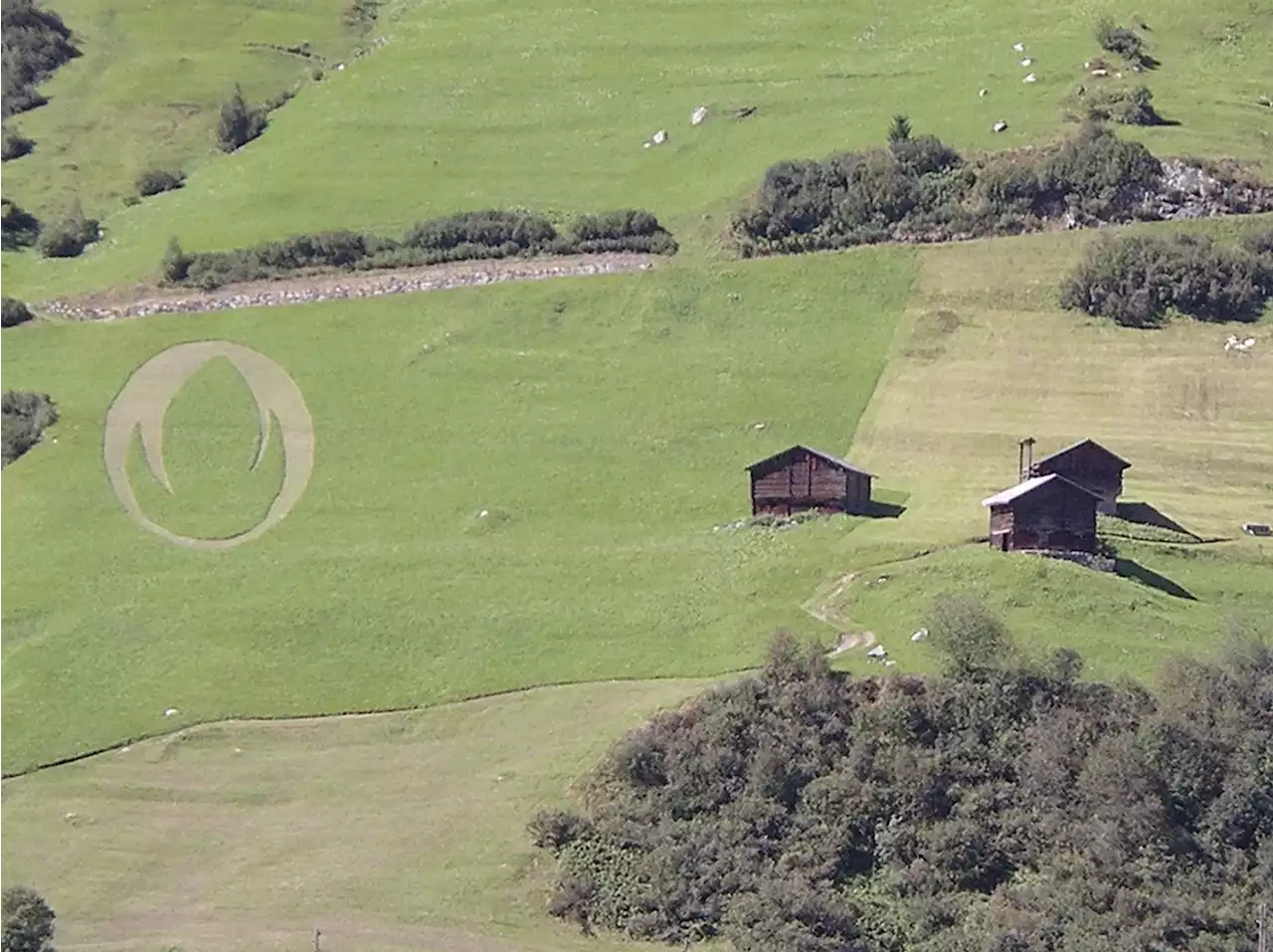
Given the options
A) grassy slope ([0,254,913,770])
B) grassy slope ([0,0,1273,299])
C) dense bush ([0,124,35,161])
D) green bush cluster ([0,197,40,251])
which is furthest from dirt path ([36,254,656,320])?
dense bush ([0,124,35,161])

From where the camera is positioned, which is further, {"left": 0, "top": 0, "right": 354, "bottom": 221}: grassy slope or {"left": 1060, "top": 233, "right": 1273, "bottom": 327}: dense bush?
{"left": 0, "top": 0, "right": 354, "bottom": 221}: grassy slope

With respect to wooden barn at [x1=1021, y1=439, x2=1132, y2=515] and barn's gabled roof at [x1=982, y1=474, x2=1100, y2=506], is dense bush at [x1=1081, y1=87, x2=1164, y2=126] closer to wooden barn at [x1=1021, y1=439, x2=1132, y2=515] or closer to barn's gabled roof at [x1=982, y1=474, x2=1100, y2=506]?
wooden barn at [x1=1021, y1=439, x2=1132, y2=515]

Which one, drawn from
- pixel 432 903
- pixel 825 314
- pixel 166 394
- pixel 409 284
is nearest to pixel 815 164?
pixel 825 314

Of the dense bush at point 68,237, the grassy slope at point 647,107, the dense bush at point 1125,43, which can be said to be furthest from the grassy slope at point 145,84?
the dense bush at point 1125,43

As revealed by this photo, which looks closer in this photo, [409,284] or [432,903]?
[432,903]

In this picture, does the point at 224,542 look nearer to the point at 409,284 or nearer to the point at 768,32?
the point at 409,284

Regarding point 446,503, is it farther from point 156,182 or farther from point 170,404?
point 156,182

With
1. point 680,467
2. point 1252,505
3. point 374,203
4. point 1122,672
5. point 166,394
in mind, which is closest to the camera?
point 1122,672
